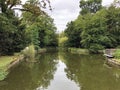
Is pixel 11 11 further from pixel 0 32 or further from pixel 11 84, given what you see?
pixel 11 84

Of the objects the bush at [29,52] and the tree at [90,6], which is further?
the tree at [90,6]

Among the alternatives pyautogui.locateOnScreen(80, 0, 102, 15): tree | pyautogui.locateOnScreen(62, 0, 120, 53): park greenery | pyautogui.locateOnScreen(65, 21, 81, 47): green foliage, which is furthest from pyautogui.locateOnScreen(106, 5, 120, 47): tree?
pyautogui.locateOnScreen(80, 0, 102, 15): tree

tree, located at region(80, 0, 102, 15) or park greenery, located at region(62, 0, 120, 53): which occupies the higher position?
tree, located at region(80, 0, 102, 15)

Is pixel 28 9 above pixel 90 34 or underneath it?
above

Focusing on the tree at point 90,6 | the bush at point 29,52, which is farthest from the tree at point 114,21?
the bush at point 29,52

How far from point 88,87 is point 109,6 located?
4003cm

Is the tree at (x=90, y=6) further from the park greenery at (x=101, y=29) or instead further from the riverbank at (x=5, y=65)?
the riverbank at (x=5, y=65)

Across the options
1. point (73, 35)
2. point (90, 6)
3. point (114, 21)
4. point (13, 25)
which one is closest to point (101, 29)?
point (114, 21)

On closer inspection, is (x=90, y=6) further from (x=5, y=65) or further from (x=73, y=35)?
(x=5, y=65)

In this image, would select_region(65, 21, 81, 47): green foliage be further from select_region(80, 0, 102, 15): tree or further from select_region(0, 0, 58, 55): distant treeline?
select_region(0, 0, 58, 55): distant treeline

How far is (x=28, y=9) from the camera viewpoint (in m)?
32.9

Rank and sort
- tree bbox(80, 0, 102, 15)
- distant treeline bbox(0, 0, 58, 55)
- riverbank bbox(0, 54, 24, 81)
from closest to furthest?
1. riverbank bbox(0, 54, 24, 81)
2. distant treeline bbox(0, 0, 58, 55)
3. tree bbox(80, 0, 102, 15)

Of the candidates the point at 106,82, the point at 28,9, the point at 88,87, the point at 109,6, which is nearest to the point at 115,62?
the point at 106,82

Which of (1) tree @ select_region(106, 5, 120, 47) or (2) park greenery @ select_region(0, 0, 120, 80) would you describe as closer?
(2) park greenery @ select_region(0, 0, 120, 80)
